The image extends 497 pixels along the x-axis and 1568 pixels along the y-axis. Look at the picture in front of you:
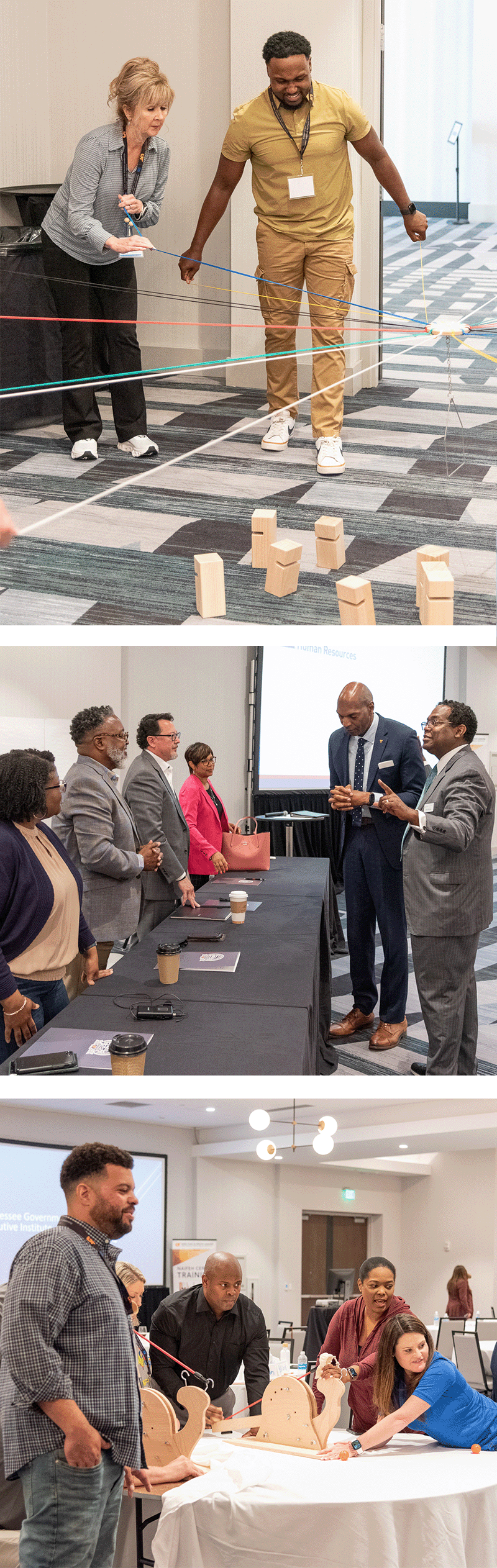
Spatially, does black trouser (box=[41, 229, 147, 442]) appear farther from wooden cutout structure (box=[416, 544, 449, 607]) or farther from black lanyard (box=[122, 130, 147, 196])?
wooden cutout structure (box=[416, 544, 449, 607])

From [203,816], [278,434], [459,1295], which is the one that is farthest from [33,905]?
[459,1295]

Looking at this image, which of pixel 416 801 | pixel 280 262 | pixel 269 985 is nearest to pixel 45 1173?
pixel 269 985

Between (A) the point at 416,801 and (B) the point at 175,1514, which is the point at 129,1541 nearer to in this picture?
(B) the point at 175,1514

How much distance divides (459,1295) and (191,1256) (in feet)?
4.22

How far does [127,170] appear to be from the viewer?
12.3ft

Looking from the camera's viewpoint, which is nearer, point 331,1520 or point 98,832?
point 331,1520

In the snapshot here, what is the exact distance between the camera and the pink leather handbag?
2.78 m

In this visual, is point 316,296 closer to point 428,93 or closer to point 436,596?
point 428,93

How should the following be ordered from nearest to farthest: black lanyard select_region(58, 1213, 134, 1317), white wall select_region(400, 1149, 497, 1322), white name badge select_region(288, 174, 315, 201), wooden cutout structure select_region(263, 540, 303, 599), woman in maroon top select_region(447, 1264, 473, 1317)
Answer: black lanyard select_region(58, 1213, 134, 1317)
wooden cutout structure select_region(263, 540, 303, 599)
white name badge select_region(288, 174, 315, 201)
woman in maroon top select_region(447, 1264, 473, 1317)
white wall select_region(400, 1149, 497, 1322)

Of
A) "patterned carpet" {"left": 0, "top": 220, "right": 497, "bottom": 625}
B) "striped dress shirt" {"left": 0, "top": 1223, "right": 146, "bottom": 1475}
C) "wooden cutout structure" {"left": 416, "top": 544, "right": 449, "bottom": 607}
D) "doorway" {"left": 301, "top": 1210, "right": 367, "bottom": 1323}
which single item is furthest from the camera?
"doorway" {"left": 301, "top": 1210, "right": 367, "bottom": 1323}

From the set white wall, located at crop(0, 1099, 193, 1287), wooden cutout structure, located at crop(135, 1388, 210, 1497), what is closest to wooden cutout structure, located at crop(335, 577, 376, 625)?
white wall, located at crop(0, 1099, 193, 1287)

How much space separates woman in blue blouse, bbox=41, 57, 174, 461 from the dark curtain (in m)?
1.69

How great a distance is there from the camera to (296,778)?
2695 millimetres

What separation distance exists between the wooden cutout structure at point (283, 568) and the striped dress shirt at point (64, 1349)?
144 cm
